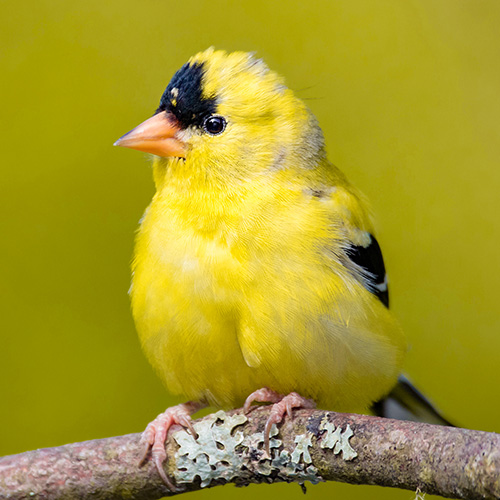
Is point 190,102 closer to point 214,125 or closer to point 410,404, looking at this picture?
point 214,125

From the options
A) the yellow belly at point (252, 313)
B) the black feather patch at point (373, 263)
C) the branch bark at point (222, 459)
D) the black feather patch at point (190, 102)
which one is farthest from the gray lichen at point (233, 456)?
the black feather patch at point (190, 102)

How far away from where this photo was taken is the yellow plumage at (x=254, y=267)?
198 cm

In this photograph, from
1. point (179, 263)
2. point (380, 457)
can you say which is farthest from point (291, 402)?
point (179, 263)

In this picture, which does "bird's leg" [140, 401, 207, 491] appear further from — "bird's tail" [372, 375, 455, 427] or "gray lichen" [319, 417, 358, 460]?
"bird's tail" [372, 375, 455, 427]

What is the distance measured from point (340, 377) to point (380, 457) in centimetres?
44

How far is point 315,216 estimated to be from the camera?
2.11 metres

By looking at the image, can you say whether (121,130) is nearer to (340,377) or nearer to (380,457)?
(340,377)

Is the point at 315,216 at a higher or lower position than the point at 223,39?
lower

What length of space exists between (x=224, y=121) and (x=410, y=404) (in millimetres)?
1251

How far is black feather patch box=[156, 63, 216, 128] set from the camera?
2.15 meters

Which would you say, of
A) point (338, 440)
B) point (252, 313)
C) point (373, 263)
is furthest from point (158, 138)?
point (338, 440)

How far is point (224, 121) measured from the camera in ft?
7.07

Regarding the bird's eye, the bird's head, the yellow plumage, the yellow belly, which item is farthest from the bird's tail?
the bird's eye

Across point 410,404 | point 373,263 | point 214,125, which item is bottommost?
point 410,404
